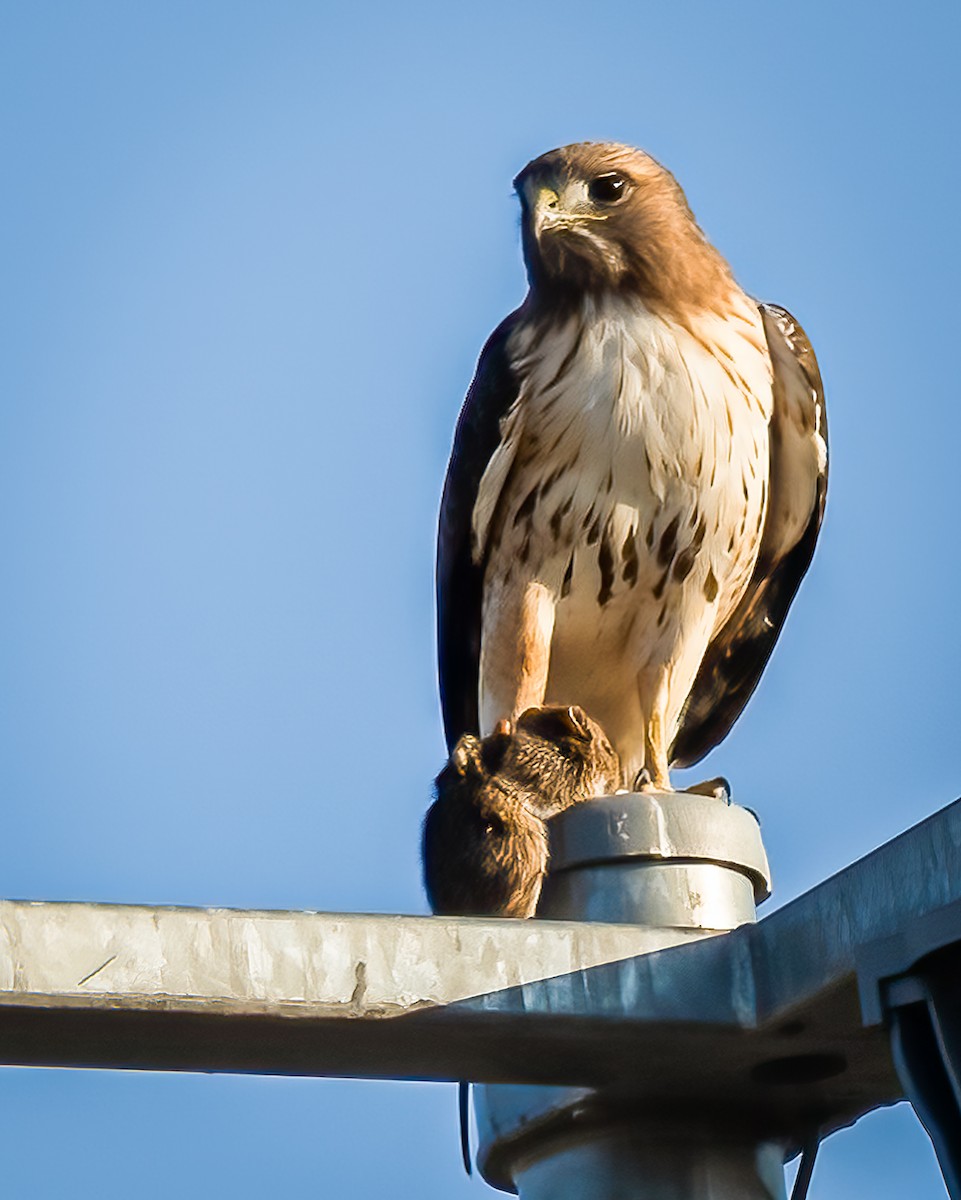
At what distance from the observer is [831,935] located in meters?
2.62

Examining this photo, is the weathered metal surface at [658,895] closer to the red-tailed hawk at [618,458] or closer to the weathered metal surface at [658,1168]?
the weathered metal surface at [658,1168]

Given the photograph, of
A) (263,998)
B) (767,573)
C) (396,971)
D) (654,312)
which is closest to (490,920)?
(396,971)

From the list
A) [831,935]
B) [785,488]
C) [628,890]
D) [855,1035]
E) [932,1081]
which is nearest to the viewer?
[932,1081]

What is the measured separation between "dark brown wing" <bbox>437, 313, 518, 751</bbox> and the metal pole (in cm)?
264

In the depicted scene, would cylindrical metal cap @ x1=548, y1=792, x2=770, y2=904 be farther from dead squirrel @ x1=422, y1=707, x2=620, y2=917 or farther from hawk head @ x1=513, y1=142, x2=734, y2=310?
hawk head @ x1=513, y1=142, x2=734, y2=310

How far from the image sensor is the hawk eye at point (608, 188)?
602 centimetres

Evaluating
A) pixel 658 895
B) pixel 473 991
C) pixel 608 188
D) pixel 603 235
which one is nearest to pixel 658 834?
pixel 658 895

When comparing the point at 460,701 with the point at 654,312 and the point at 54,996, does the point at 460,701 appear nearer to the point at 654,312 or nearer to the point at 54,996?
the point at 654,312

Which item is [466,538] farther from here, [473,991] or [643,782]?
[473,991]

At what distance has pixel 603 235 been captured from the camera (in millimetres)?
5984

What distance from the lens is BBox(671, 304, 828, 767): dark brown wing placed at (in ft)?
20.4

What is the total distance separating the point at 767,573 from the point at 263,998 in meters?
4.16

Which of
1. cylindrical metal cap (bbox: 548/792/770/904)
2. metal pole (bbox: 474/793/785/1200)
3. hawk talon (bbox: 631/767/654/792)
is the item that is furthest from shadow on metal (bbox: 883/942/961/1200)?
hawk talon (bbox: 631/767/654/792)

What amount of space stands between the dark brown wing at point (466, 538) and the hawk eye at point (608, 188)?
18.5 inches
